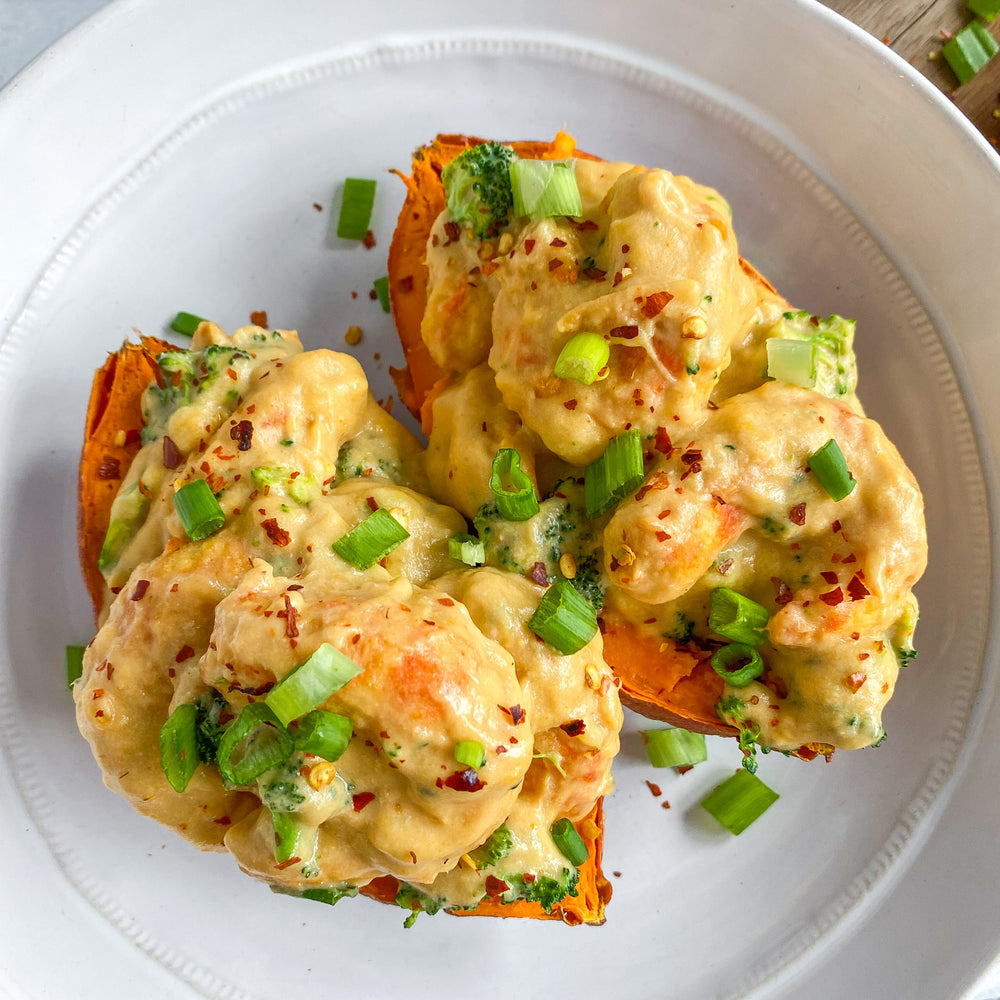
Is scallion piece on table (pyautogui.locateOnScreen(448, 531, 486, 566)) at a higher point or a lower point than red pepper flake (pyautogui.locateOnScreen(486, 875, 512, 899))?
higher

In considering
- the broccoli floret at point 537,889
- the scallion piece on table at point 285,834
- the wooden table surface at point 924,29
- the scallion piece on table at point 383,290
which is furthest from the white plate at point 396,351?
the scallion piece on table at point 285,834

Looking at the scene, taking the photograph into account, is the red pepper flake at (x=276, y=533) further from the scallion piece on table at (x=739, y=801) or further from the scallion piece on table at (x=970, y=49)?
the scallion piece on table at (x=970, y=49)

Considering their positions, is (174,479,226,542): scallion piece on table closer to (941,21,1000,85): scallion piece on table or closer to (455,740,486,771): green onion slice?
(455,740,486,771): green onion slice

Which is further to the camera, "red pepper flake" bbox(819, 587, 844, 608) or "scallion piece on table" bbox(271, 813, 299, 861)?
"red pepper flake" bbox(819, 587, 844, 608)

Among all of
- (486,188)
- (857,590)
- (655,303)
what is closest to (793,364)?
(655,303)

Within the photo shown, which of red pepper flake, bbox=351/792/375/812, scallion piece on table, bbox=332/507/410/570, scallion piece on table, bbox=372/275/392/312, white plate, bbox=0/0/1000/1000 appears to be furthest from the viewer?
scallion piece on table, bbox=372/275/392/312

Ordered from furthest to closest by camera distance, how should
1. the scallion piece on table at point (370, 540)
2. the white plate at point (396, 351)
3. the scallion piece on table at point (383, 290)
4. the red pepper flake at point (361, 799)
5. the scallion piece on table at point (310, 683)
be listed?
1. the scallion piece on table at point (383, 290)
2. the white plate at point (396, 351)
3. the scallion piece on table at point (370, 540)
4. the red pepper flake at point (361, 799)
5. the scallion piece on table at point (310, 683)

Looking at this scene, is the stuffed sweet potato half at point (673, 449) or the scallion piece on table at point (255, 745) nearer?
the scallion piece on table at point (255, 745)

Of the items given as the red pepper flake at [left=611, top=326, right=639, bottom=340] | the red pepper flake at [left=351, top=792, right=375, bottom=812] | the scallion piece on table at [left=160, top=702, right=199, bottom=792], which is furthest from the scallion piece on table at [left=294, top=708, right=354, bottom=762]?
the red pepper flake at [left=611, top=326, right=639, bottom=340]
